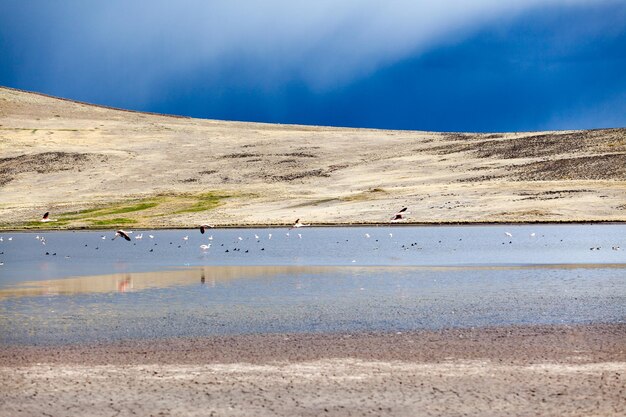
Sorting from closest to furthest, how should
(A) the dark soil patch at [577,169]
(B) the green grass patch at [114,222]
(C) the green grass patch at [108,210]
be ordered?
(B) the green grass patch at [114,222]
(C) the green grass patch at [108,210]
(A) the dark soil patch at [577,169]

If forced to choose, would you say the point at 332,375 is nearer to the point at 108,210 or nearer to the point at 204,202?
the point at 204,202

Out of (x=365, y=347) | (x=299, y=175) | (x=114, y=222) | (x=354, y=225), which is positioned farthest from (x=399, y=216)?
(x=365, y=347)

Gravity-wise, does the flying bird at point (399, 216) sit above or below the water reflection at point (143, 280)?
above

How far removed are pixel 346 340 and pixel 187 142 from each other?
10780 centimetres

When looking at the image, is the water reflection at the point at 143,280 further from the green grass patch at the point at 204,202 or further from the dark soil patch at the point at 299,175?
the dark soil patch at the point at 299,175

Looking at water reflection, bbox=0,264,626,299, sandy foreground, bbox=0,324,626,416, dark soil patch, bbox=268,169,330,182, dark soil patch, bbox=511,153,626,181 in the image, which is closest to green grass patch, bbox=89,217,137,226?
dark soil patch, bbox=268,169,330,182

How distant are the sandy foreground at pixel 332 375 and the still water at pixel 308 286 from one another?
61.9 inches

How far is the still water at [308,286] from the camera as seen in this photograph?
1948cm

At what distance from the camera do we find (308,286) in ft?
89.6

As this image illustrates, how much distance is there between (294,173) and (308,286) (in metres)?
73.0

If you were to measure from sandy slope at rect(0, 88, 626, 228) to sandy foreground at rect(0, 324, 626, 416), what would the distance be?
2014 inches

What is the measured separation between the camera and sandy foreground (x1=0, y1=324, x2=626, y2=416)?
39.7ft

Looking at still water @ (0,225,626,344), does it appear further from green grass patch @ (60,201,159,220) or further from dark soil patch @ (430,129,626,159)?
dark soil patch @ (430,129,626,159)

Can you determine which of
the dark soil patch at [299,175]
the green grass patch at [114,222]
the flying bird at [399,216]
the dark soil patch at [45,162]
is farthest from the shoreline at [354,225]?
the dark soil patch at [45,162]
